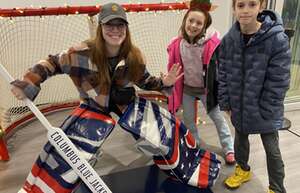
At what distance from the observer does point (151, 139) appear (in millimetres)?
1866

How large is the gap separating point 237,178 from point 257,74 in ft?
2.51

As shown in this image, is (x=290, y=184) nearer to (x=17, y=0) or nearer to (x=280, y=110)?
(x=280, y=110)

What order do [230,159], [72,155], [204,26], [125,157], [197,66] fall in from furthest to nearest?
[125,157] < [230,159] < [197,66] < [204,26] < [72,155]

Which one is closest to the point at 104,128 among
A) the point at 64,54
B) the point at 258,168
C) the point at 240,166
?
the point at 64,54

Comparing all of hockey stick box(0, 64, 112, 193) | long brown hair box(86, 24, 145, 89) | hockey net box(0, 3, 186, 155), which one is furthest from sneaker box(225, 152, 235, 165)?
hockey net box(0, 3, 186, 155)

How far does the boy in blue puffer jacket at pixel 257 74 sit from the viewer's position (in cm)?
159

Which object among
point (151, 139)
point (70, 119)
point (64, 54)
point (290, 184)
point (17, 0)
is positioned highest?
point (17, 0)

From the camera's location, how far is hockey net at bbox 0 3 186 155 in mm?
2531

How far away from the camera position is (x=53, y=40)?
286 centimetres

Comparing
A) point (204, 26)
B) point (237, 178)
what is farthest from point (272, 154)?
point (204, 26)

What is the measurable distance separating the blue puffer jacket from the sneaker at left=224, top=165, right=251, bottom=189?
0.38 meters

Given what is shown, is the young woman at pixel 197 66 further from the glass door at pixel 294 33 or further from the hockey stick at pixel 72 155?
the glass door at pixel 294 33

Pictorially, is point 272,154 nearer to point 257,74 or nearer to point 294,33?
point 257,74

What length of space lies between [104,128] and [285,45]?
1020mm
